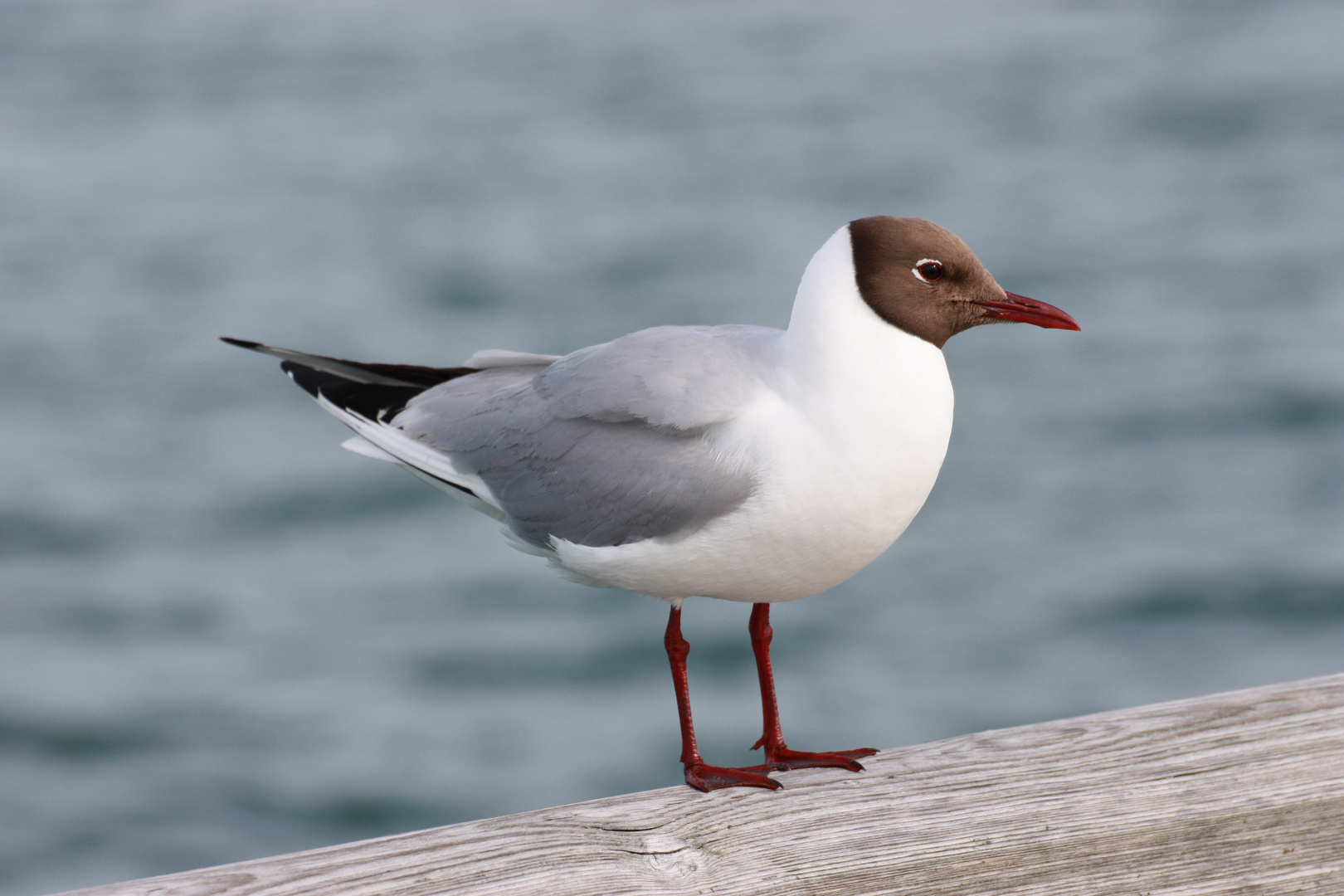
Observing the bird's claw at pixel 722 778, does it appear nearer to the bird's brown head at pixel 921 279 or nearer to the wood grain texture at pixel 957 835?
the wood grain texture at pixel 957 835

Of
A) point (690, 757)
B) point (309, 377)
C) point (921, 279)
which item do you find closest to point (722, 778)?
point (690, 757)

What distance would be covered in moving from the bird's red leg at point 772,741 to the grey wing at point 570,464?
17.7 inches

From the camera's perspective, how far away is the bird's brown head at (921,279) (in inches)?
104

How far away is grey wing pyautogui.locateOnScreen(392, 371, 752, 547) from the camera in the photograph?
2793mm

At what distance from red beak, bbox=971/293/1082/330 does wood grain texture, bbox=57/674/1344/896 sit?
0.79m

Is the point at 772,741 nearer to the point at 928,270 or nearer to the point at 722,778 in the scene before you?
the point at 722,778

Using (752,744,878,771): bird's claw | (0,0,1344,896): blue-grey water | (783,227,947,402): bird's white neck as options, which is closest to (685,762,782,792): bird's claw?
(752,744,878,771): bird's claw

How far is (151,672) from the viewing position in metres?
9.31

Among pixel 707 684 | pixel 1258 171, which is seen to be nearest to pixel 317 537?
pixel 707 684

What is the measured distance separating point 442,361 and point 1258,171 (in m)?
9.37

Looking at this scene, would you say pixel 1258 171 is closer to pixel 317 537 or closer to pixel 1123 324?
pixel 1123 324

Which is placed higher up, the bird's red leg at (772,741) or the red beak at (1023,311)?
the red beak at (1023,311)

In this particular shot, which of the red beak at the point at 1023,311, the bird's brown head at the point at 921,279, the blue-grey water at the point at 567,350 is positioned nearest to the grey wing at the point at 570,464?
the bird's brown head at the point at 921,279

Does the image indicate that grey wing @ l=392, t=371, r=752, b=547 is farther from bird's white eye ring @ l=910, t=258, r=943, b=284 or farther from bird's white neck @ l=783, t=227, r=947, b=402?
bird's white eye ring @ l=910, t=258, r=943, b=284
